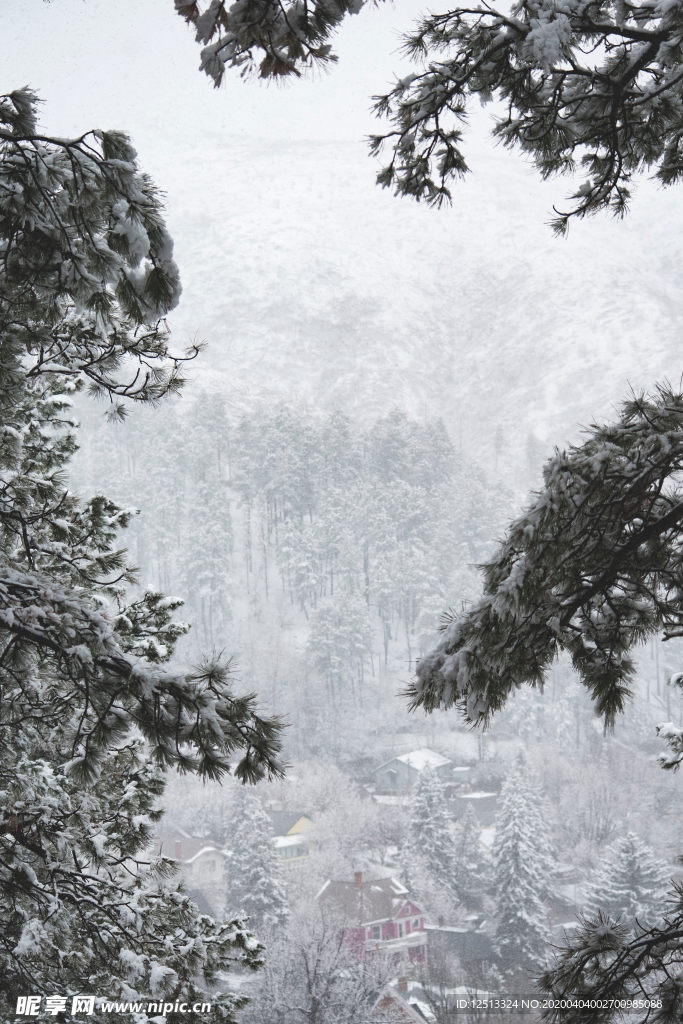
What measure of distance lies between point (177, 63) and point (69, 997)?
507 ft

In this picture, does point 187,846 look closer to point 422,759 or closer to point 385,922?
point 385,922

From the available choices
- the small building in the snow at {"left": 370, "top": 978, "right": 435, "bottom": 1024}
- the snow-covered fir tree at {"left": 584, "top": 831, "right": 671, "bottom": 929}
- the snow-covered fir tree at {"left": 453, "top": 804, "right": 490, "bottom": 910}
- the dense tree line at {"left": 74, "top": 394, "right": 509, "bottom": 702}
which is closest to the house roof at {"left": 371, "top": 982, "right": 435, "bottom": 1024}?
the small building in the snow at {"left": 370, "top": 978, "right": 435, "bottom": 1024}

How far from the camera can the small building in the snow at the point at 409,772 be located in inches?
1123

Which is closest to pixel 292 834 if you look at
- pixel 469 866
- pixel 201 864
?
pixel 201 864

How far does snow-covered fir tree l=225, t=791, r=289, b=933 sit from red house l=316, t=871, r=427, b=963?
1683 mm

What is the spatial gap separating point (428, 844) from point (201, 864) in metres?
7.44

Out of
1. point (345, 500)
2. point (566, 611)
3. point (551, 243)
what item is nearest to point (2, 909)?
point (566, 611)

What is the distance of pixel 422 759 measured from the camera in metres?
29.3

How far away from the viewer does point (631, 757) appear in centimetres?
3012

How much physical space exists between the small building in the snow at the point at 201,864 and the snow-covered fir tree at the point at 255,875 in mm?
1415

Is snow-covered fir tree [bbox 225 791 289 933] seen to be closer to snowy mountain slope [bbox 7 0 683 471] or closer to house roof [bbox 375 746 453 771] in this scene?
house roof [bbox 375 746 453 771]

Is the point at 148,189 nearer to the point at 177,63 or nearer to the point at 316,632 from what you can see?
the point at 316,632

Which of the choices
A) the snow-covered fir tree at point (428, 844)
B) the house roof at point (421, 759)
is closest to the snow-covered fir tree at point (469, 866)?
the snow-covered fir tree at point (428, 844)

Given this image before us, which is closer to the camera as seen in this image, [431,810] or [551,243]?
[431,810]
